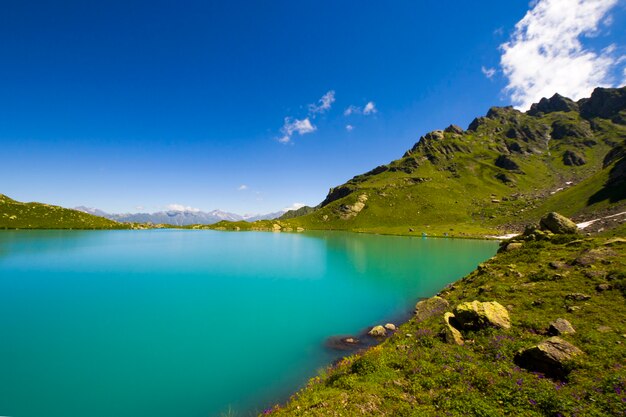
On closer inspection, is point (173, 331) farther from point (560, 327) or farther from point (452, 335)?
point (560, 327)

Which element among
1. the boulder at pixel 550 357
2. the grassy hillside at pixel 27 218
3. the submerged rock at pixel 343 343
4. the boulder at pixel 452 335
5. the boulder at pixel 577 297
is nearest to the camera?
the boulder at pixel 550 357

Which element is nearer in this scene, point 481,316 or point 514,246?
point 481,316

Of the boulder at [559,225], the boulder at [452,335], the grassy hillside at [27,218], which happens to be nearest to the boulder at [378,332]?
the boulder at [452,335]

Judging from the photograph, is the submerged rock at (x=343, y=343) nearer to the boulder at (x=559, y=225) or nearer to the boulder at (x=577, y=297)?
the boulder at (x=577, y=297)

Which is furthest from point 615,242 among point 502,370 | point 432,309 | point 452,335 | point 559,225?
point 502,370

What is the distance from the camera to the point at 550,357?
46.7 feet

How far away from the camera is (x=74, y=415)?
16.5m

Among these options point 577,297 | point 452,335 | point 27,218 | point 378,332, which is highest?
point 27,218

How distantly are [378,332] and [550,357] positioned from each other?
16.3 m

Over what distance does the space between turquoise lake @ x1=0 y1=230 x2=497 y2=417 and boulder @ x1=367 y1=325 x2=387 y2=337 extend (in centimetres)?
216

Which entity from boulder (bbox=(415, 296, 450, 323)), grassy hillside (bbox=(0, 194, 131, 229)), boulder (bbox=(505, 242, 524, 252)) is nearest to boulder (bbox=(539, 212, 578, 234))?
boulder (bbox=(505, 242, 524, 252))

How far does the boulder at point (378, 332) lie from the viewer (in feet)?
93.4

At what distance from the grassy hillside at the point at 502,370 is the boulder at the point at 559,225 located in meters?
23.6

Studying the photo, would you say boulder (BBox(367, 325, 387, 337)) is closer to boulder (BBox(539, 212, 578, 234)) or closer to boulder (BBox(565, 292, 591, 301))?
boulder (BBox(565, 292, 591, 301))
